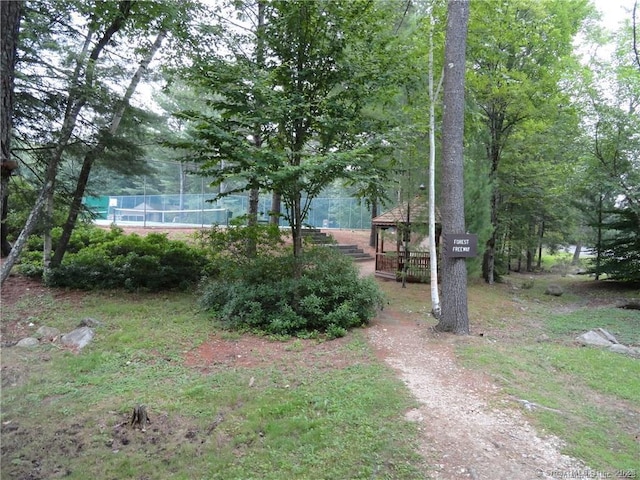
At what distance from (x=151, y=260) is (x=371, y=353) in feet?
19.4

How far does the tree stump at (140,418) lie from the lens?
10.9ft

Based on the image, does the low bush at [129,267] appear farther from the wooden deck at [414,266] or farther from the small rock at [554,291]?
the small rock at [554,291]

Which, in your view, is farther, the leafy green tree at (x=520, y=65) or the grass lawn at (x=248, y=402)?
the leafy green tree at (x=520, y=65)

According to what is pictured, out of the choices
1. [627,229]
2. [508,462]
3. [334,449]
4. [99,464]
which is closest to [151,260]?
[99,464]

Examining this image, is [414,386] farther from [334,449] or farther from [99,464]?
[99,464]

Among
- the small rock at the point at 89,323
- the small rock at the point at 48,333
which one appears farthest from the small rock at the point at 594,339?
the small rock at the point at 48,333

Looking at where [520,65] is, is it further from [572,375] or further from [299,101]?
[572,375]

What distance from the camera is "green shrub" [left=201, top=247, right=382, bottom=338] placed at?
6113 millimetres

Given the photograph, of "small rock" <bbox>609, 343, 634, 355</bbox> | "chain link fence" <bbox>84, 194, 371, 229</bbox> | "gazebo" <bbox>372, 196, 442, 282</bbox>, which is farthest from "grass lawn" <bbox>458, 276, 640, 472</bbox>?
"chain link fence" <bbox>84, 194, 371, 229</bbox>

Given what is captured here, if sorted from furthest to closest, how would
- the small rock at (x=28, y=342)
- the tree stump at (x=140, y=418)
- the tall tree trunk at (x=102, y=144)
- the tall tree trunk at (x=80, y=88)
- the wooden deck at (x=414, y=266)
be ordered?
the wooden deck at (x=414, y=266) < the tall tree trunk at (x=102, y=144) < the tall tree trunk at (x=80, y=88) < the small rock at (x=28, y=342) < the tree stump at (x=140, y=418)

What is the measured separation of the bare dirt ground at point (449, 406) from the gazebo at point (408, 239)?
453 centimetres

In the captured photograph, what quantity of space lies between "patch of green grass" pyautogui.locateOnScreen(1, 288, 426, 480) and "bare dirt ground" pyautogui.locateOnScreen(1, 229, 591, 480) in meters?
0.19

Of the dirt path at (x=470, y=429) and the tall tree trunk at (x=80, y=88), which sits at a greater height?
the tall tree trunk at (x=80, y=88)

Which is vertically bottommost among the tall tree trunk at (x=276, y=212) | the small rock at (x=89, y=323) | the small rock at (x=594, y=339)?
the small rock at (x=594, y=339)
